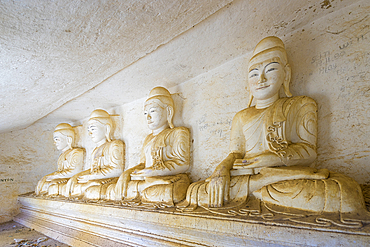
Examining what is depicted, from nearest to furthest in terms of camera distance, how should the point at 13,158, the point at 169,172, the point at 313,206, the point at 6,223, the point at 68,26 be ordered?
the point at 313,206
the point at 68,26
the point at 169,172
the point at 6,223
the point at 13,158

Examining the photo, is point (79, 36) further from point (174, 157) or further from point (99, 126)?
point (99, 126)

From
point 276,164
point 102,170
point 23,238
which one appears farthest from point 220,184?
point 23,238

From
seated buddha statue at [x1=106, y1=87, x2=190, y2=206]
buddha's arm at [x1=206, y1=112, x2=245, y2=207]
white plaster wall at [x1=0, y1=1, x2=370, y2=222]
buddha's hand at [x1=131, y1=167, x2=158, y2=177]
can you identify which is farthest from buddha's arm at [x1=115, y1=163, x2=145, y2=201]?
buddha's arm at [x1=206, y1=112, x2=245, y2=207]

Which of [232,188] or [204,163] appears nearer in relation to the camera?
[232,188]

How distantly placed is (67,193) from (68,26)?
306 cm

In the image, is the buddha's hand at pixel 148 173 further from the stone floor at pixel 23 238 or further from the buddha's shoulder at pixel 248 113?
the stone floor at pixel 23 238

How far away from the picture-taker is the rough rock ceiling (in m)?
1.89

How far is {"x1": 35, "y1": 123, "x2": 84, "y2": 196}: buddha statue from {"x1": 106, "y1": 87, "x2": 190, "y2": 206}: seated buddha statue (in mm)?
2135

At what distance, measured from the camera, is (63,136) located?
17.9 feet

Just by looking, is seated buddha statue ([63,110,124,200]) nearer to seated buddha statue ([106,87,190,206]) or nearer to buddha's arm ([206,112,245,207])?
seated buddha statue ([106,87,190,206])

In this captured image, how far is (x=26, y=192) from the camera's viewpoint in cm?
564

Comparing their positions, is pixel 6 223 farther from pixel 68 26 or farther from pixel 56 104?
pixel 68 26

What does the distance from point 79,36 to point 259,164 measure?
206 centimetres

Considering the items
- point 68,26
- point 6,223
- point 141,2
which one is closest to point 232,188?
point 141,2
